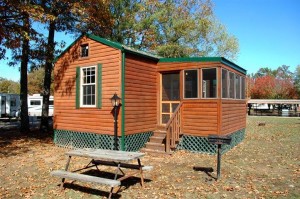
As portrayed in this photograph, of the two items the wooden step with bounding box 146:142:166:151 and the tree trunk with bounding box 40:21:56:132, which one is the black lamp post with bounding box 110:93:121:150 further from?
the tree trunk with bounding box 40:21:56:132

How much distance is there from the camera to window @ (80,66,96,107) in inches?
479

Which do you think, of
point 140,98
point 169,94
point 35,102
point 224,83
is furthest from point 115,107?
point 35,102

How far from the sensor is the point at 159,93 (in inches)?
514

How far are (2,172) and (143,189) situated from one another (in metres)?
4.87

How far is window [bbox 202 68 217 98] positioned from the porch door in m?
1.32

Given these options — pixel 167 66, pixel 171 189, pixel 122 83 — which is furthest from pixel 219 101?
A: pixel 171 189

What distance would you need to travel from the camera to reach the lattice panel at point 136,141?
11.2 meters

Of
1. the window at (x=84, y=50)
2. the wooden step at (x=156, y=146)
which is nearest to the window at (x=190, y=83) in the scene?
the wooden step at (x=156, y=146)

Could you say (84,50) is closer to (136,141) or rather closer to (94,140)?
(94,140)

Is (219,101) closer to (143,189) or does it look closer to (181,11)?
(143,189)

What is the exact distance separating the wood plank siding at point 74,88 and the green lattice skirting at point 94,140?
249 millimetres

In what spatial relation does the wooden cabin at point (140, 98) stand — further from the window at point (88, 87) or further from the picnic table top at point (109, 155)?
the picnic table top at point (109, 155)

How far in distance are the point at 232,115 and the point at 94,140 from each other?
21.8 ft

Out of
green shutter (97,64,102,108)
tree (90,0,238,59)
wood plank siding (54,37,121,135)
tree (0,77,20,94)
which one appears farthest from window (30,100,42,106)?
tree (0,77,20,94)
